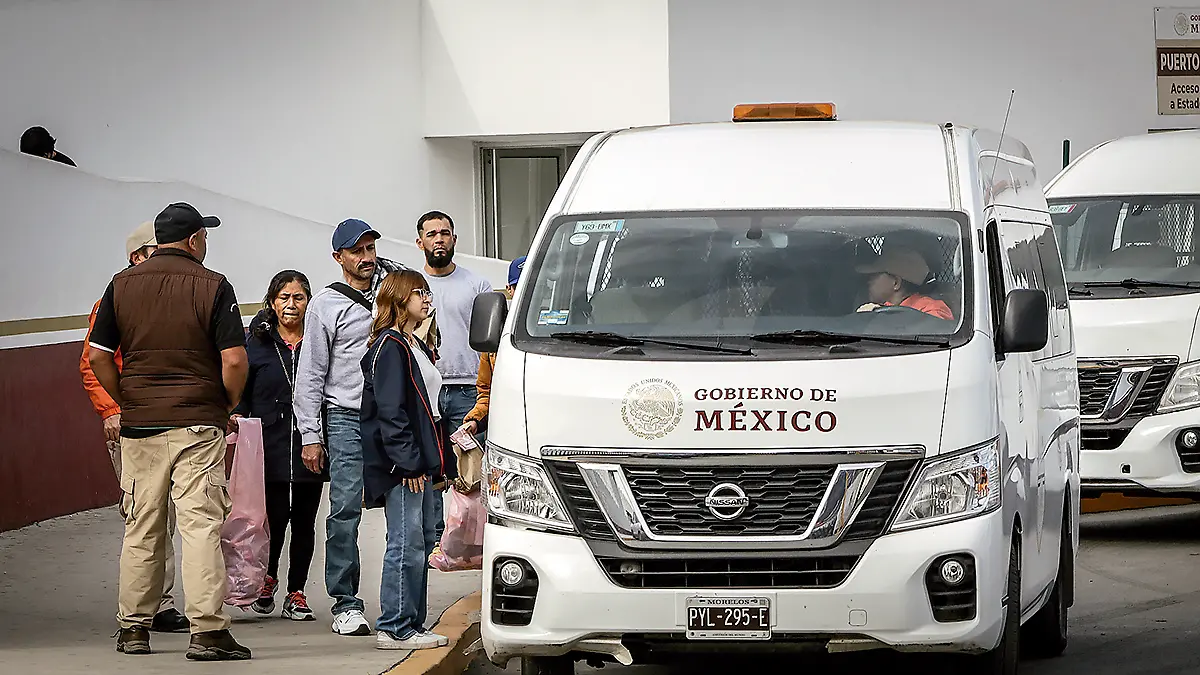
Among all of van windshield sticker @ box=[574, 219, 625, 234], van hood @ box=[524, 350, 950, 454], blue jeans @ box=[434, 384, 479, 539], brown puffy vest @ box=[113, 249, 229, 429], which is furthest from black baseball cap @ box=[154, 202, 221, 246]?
blue jeans @ box=[434, 384, 479, 539]

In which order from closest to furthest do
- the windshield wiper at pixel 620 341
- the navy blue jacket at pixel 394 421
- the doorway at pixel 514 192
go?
1. the windshield wiper at pixel 620 341
2. the navy blue jacket at pixel 394 421
3. the doorway at pixel 514 192

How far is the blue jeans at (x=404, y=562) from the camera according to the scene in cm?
814

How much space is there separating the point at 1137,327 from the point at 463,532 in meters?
4.63

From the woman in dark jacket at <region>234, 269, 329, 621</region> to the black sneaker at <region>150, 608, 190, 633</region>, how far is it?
43 centimetres

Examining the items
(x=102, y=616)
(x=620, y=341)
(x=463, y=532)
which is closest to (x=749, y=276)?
(x=620, y=341)

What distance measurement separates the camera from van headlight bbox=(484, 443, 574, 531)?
6555 mm

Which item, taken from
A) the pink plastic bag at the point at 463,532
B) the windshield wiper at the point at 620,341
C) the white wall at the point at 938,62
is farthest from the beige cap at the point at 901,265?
the white wall at the point at 938,62

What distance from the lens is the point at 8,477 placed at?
38.1 feet

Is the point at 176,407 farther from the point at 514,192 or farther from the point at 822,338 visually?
the point at 514,192

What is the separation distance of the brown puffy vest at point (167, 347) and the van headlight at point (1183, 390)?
252 inches

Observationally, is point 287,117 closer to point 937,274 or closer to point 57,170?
point 57,170

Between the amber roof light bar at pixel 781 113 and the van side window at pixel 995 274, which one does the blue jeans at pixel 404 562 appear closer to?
the amber roof light bar at pixel 781 113

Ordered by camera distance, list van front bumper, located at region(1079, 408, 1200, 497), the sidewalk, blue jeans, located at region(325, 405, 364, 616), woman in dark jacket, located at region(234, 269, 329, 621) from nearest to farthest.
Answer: the sidewalk, blue jeans, located at region(325, 405, 364, 616), woman in dark jacket, located at region(234, 269, 329, 621), van front bumper, located at region(1079, 408, 1200, 497)

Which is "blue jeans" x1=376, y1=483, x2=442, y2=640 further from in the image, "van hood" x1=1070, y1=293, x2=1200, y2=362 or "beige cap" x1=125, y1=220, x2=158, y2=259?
"van hood" x1=1070, y1=293, x2=1200, y2=362
